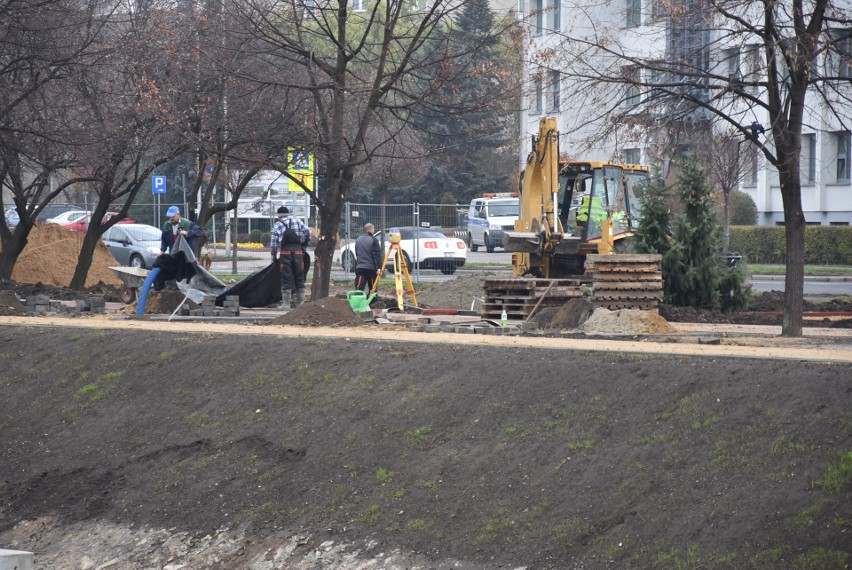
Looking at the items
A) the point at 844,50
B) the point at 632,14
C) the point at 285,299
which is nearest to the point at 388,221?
the point at 285,299

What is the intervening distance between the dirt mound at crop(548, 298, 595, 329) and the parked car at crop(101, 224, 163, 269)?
19735mm

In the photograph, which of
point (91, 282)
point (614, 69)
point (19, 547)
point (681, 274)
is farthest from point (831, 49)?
point (91, 282)

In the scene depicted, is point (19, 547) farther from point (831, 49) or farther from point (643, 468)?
point (831, 49)

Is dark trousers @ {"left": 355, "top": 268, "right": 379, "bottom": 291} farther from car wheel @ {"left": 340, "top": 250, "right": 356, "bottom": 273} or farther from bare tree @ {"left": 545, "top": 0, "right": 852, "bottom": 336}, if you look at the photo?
car wheel @ {"left": 340, "top": 250, "right": 356, "bottom": 273}

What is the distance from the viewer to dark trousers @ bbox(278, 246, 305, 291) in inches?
800

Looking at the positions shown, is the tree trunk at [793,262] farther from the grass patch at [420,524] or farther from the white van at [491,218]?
the white van at [491,218]

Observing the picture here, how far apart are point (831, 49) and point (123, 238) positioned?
25.3 meters

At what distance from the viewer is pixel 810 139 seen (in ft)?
126

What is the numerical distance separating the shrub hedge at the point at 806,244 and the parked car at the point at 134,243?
63.9 ft

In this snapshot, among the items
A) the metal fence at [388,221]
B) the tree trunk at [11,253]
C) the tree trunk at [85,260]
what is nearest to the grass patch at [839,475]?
the tree trunk at [85,260]

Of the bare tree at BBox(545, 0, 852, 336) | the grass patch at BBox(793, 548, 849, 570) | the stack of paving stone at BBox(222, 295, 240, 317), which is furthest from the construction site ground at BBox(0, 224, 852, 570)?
the stack of paving stone at BBox(222, 295, 240, 317)

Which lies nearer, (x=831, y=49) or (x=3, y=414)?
(x=3, y=414)

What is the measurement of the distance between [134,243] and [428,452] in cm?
2641

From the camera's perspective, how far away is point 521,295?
1811 centimetres
